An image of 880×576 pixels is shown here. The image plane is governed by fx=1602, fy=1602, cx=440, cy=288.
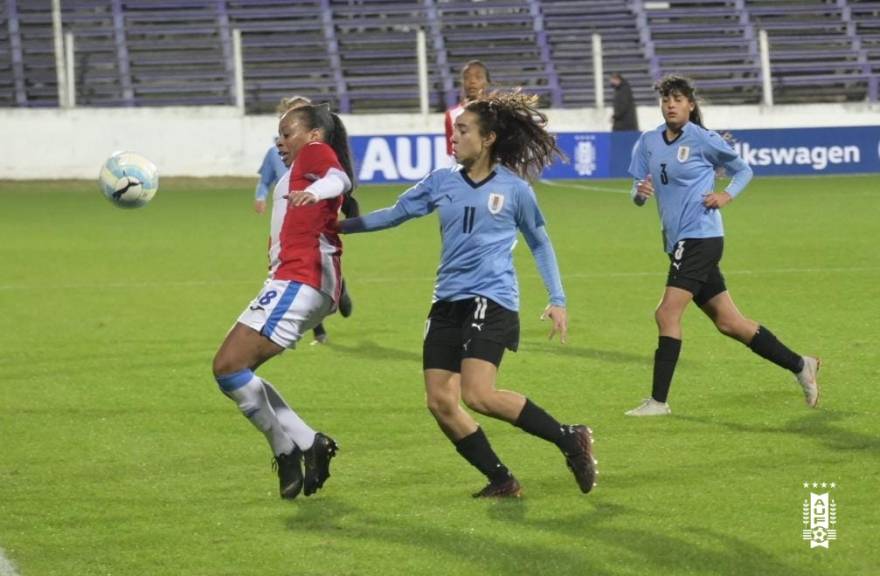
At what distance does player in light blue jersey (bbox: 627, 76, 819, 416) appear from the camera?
9102mm

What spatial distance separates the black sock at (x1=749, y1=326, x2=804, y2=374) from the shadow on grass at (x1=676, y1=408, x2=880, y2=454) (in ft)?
1.03

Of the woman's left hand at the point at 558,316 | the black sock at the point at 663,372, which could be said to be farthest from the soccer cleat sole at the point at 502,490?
the black sock at the point at 663,372

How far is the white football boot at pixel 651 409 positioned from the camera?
8.98 meters

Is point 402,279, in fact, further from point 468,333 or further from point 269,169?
point 468,333

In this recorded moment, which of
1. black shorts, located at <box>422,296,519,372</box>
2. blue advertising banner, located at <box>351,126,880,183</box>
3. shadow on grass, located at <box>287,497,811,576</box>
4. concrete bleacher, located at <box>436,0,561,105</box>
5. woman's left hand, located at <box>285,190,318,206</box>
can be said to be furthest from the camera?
concrete bleacher, located at <box>436,0,561,105</box>

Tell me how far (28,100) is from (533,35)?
1090 centimetres

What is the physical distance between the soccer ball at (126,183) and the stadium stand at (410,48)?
78.3 feet

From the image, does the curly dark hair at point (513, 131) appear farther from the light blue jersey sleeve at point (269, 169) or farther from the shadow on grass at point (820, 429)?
the light blue jersey sleeve at point (269, 169)

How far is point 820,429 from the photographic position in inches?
332

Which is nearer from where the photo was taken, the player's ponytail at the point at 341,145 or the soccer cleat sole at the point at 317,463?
the soccer cleat sole at the point at 317,463

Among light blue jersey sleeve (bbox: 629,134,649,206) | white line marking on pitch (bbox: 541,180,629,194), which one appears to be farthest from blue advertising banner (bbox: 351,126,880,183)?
light blue jersey sleeve (bbox: 629,134,649,206)

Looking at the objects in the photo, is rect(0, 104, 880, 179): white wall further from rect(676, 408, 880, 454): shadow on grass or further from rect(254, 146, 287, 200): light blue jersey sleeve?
rect(676, 408, 880, 454): shadow on grass

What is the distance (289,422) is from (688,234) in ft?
9.83

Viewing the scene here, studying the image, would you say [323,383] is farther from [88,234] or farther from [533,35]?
[533,35]
